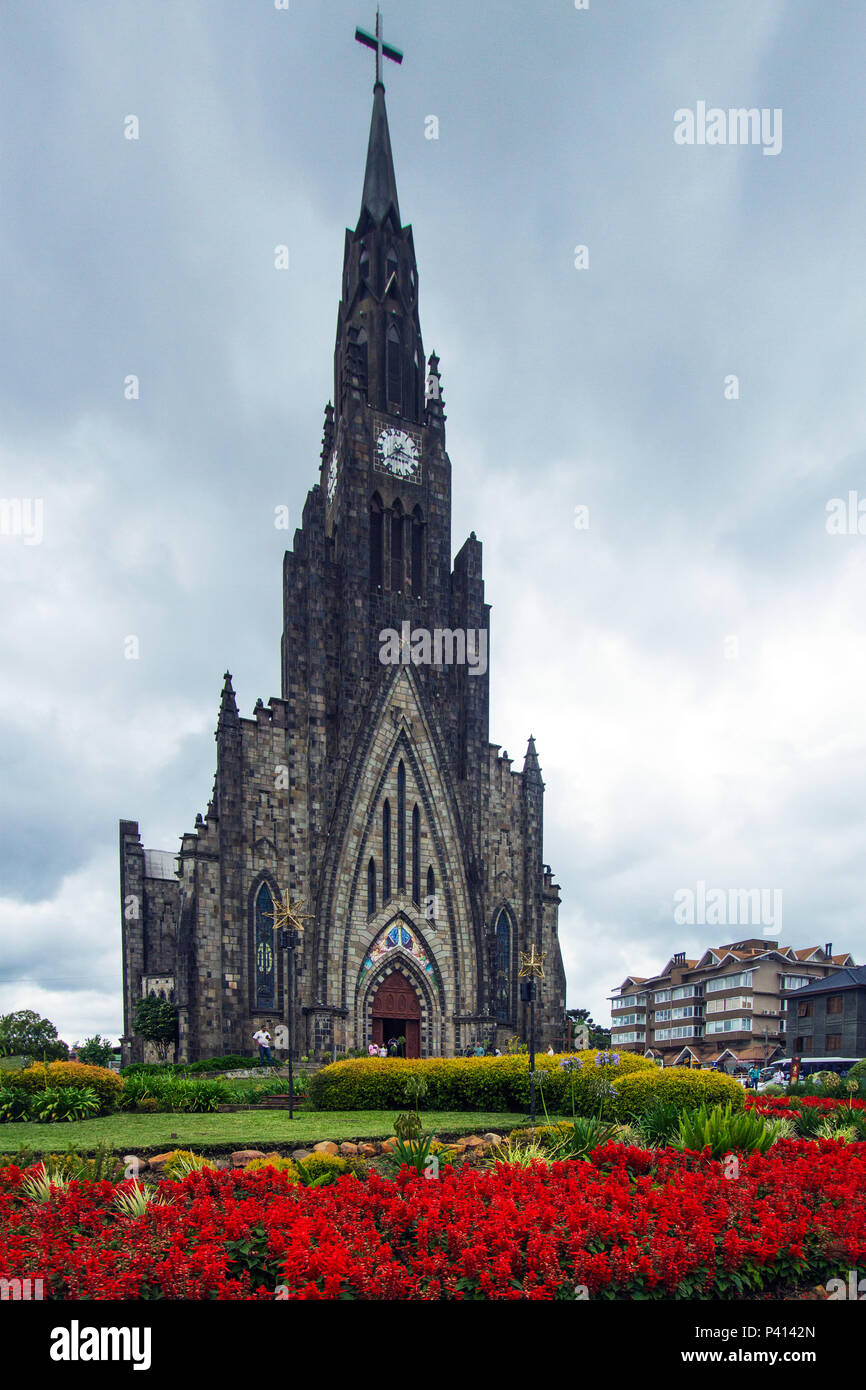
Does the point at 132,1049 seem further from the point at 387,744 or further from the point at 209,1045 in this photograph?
the point at 387,744

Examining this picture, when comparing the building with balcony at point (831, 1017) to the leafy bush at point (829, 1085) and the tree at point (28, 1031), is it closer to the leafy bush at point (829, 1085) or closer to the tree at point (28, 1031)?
the leafy bush at point (829, 1085)

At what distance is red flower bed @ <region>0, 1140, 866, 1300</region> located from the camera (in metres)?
7.53

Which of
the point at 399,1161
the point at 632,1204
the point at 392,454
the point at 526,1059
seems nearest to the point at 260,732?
the point at 392,454

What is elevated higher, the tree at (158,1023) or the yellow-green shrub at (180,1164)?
the yellow-green shrub at (180,1164)

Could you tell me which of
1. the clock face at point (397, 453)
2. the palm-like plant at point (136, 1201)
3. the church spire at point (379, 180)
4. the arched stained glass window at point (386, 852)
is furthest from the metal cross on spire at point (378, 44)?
the palm-like plant at point (136, 1201)

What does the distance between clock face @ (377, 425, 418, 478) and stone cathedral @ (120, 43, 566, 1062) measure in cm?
10

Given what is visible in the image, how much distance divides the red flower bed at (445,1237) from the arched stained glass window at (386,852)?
30687mm

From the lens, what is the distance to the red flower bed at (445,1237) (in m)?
7.53

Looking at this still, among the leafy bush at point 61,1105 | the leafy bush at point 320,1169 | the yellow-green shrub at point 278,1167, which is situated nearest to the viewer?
the yellow-green shrub at point 278,1167

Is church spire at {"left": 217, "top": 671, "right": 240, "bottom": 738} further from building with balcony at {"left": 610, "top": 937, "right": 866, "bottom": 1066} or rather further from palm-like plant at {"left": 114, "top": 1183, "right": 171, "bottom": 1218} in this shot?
building with balcony at {"left": 610, "top": 937, "right": 866, "bottom": 1066}

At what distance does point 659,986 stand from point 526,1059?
258 ft

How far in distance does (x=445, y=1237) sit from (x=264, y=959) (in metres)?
30.5

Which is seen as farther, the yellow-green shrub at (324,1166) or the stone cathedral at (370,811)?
the stone cathedral at (370,811)

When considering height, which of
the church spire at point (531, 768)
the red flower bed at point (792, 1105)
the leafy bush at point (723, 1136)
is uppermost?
the church spire at point (531, 768)
